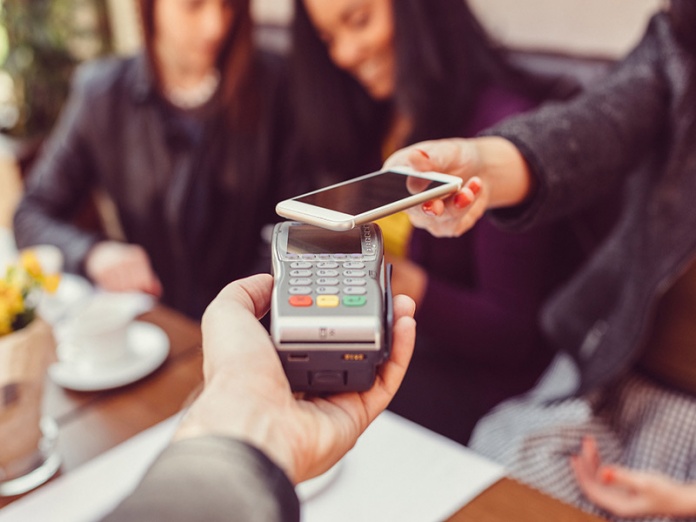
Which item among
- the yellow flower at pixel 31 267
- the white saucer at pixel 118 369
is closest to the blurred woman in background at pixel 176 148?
the white saucer at pixel 118 369

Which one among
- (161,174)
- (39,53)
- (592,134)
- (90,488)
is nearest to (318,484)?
(90,488)

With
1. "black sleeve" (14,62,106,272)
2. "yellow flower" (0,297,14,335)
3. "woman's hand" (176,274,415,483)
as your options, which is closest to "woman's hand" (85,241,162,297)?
"black sleeve" (14,62,106,272)

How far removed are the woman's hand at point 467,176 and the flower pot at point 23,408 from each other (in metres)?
0.37

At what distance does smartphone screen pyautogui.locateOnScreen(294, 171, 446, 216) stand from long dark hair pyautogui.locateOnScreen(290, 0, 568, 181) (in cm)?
36

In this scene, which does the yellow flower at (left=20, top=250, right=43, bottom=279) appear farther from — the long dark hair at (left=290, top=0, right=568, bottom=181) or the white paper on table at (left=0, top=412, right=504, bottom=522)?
the long dark hair at (left=290, top=0, right=568, bottom=181)

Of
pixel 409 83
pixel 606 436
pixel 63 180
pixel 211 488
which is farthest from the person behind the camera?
pixel 63 180

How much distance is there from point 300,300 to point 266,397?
6cm

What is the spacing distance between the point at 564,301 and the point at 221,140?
707 mm

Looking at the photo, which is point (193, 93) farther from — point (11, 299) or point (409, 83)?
point (11, 299)

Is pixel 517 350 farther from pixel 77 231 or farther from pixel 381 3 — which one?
pixel 77 231

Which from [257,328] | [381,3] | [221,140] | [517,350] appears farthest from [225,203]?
[257,328]

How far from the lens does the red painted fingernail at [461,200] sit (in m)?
0.43

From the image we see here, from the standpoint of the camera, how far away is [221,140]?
3.99ft

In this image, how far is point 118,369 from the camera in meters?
0.74
